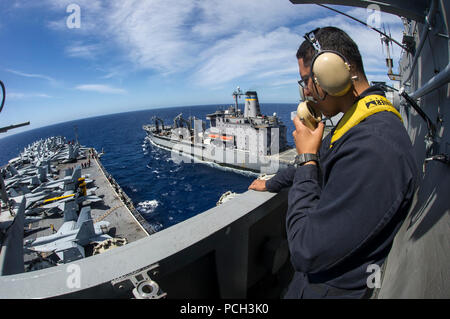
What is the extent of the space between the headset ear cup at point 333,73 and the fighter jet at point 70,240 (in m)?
12.5

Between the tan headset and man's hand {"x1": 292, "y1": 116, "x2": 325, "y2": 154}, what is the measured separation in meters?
0.31

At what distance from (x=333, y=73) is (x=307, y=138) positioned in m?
0.46

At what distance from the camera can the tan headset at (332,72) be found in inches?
→ 48.6

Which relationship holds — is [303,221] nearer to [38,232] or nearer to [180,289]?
[180,289]

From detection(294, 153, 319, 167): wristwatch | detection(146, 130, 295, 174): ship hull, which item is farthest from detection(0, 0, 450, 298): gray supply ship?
detection(146, 130, 295, 174): ship hull

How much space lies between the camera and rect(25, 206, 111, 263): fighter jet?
10.2 meters

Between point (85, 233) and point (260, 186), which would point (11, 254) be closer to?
point (260, 186)

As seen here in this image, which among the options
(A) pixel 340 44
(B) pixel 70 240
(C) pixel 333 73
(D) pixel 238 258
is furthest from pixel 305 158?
(B) pixel 70 240

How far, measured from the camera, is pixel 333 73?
123 cm

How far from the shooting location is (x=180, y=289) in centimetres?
→ 186

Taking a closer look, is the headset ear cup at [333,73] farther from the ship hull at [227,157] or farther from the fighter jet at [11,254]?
the ship hull at [227,157]

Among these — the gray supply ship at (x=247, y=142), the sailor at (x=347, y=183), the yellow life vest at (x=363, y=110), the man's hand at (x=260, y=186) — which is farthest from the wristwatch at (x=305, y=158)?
the gray supply ship at (x=247, y=142)

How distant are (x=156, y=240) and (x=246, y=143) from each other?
29.6 m
